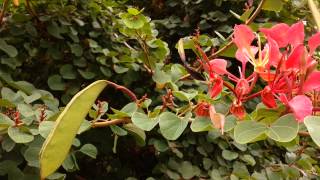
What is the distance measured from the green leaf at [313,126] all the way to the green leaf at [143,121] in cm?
27

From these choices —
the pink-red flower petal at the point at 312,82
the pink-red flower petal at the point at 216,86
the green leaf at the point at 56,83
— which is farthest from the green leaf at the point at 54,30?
the pink-red flower petal at the point at 312,82

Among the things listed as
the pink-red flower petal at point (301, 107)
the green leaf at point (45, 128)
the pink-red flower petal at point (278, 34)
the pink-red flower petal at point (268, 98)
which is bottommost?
the green leaf at point (45, 128)

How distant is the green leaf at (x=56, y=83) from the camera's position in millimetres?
1126

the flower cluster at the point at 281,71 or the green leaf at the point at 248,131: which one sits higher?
the flower cluster at the point at 281,71

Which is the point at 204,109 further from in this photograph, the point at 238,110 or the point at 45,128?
the point at 45,128

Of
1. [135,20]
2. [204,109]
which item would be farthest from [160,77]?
[204,109]

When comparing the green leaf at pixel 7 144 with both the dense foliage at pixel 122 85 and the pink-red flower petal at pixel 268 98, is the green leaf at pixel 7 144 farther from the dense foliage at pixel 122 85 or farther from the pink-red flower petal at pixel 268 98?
the pink-red flower petal at pixel 268 98

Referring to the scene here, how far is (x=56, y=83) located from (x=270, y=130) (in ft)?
2.56

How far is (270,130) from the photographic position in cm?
46

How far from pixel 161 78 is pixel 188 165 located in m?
0.28

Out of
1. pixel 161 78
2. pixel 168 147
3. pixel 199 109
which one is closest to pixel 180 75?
pixel 161 78

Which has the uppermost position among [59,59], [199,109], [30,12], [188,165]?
[199,109]

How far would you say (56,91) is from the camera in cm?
118

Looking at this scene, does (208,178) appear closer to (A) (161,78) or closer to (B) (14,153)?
(A) (161,78)
